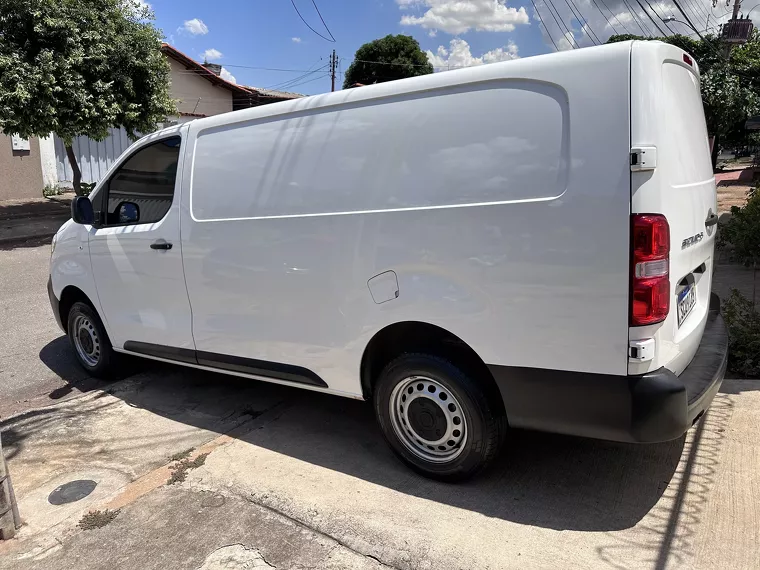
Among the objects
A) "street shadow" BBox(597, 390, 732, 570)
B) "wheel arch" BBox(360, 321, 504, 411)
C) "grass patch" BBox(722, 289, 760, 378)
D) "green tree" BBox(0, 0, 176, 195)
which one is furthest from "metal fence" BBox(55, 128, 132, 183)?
"street shadow" BBox(597, 390, 732, 570)

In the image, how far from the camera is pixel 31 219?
14758mm

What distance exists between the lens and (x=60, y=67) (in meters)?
11.5

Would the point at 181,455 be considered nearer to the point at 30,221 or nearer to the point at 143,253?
the point at 143,253

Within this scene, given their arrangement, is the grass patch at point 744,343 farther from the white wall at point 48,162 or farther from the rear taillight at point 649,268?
the white wall at point 48,162

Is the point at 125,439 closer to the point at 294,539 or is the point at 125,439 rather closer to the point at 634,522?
the point at 294,539

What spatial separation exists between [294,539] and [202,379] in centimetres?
268

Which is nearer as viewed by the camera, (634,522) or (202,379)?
(634,522)

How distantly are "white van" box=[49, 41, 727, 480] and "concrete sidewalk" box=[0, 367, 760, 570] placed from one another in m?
0.38

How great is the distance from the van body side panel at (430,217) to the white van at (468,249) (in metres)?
0.01

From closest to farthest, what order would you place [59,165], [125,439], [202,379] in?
1. [125,439]
2. [202,379]
3. [59,165]

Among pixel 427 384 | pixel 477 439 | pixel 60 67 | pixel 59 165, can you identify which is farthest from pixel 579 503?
pixel 59 165

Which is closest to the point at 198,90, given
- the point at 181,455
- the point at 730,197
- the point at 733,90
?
the point at 733,90

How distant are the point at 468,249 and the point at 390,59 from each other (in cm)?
4495

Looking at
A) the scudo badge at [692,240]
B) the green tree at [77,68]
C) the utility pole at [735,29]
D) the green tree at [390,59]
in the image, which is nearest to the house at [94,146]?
the green tree at [77,68]
